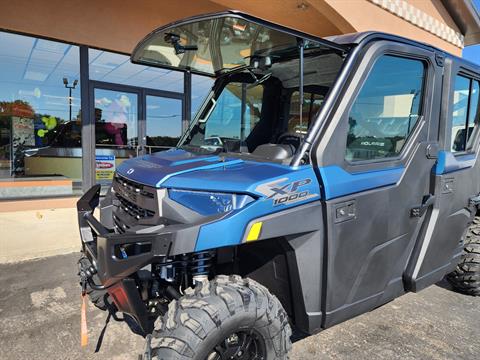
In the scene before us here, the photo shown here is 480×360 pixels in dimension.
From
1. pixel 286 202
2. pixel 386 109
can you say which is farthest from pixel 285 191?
pixel 386 109

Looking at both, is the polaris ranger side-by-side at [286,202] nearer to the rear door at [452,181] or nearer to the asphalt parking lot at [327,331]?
the rear door at [452,181]

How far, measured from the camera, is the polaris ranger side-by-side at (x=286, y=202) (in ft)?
6.51

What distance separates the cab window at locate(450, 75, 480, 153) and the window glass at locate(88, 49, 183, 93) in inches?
190

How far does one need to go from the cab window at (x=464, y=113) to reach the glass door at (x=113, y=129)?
5.78 metres

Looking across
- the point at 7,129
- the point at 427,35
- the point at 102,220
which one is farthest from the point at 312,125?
the point at 427,35

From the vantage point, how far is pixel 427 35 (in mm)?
9812

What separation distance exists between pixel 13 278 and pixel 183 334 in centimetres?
358

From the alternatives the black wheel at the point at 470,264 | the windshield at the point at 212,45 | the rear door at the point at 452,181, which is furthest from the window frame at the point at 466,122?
the windshield at the point at 212,45

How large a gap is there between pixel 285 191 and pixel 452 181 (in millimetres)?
1815

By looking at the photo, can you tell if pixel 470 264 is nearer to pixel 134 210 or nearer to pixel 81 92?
pixel 134 210

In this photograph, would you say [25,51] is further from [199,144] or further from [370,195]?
[370,195]

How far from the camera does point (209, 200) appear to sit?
2.09 meters

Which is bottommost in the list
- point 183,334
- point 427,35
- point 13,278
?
point 13,278

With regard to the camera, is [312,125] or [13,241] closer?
[312,125]
